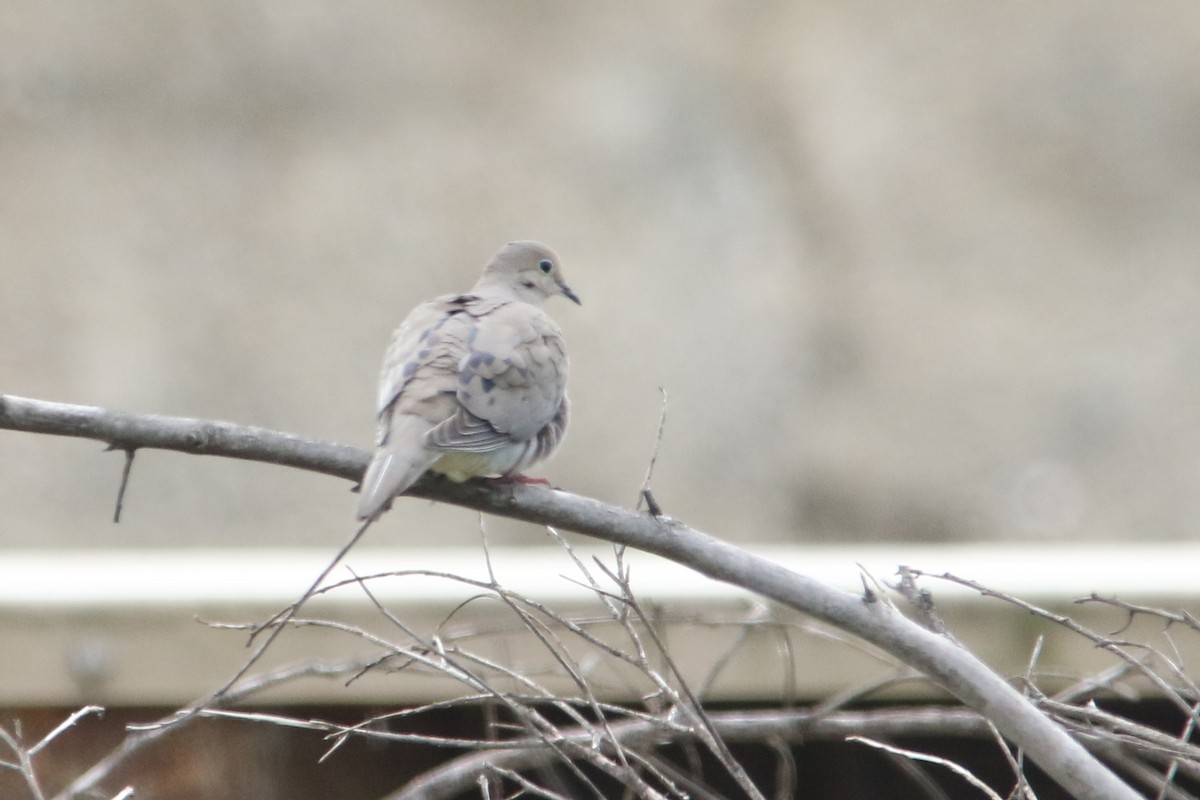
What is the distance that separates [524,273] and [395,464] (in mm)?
1555

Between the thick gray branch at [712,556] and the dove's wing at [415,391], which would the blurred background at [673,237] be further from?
the thick gray branch at [712,556]

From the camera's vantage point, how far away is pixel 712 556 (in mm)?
2088

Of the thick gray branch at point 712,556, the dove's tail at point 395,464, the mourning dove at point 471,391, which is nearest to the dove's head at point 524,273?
the mourning dove at point 471,391

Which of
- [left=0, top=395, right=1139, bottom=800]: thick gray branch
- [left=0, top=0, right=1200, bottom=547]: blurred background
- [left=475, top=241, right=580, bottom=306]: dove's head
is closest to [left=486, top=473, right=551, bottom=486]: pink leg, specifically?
[left=0, top=395, right=1139, bottom=800]: thick gray branch

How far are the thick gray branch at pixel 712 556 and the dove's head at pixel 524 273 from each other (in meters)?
1.62

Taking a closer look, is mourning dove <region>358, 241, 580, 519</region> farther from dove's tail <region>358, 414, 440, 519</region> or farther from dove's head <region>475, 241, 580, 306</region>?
dove's head <region>475, 241, 580, 306</region>

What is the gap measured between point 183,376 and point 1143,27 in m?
8.33

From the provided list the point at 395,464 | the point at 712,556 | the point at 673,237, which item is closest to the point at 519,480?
the point at 395,464

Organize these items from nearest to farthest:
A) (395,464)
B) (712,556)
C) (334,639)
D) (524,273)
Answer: (712,556)
(395,464)
(334,639)
(524,273)

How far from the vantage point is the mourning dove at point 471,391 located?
8.78 feet

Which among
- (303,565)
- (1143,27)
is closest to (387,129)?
(1143,27)

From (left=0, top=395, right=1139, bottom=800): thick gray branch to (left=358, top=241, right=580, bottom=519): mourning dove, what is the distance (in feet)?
0.97

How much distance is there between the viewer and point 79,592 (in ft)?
11.8

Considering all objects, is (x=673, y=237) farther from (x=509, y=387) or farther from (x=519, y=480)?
(x=519, y=480)
